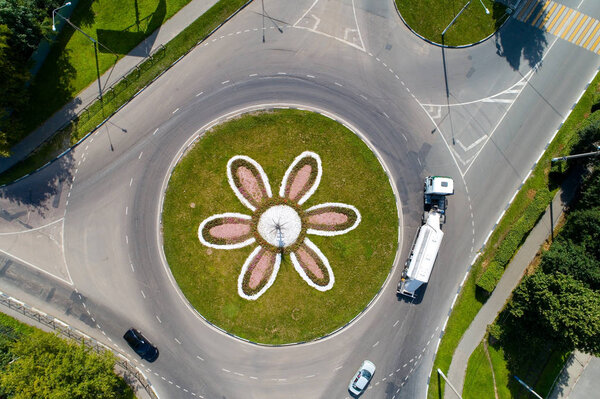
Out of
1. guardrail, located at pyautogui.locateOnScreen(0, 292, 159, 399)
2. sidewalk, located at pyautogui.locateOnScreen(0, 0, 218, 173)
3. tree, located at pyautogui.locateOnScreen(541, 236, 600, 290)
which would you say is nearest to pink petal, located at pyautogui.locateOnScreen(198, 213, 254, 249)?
guardrail, located at pyautogui.locateOnScreen(0, 292, 159, 399)

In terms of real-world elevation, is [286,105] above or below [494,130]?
below

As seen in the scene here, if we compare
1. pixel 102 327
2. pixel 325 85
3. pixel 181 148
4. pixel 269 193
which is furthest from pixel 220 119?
pixel 102 327

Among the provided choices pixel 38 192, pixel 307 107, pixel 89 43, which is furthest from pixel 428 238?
pixel 89 43

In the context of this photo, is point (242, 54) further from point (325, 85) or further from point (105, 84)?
point (105, 84)

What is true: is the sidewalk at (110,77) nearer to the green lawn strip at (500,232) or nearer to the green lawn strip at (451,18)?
the green lawn strip at (451,18)

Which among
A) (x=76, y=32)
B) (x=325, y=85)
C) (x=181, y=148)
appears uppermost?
(x=325, y=85)

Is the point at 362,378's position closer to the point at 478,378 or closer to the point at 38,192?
the point at 478,378

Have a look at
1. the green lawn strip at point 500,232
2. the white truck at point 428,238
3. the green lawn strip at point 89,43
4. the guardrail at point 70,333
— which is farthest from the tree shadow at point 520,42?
the guardrail at point 70,333

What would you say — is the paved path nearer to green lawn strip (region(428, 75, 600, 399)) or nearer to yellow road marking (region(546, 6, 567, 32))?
green lawn strip (region(428, 75, 600, 399))
